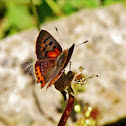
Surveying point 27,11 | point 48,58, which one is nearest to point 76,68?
point 48,58

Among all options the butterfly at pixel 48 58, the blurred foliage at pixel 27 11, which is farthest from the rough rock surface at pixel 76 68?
the butterfly at pixel 48 58

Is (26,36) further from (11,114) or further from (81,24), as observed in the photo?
(11,114)

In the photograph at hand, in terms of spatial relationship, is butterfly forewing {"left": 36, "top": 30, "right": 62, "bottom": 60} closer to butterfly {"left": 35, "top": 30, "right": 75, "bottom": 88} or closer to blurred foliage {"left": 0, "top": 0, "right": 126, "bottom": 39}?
butterfly {"left": 35, "top": 30, "right": 75, "bottom": 88}

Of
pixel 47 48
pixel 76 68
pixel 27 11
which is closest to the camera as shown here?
pixel 47 48

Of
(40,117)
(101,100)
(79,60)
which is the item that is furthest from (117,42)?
(40,117)

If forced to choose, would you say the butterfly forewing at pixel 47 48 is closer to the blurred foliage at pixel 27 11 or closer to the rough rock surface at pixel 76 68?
the rough rock surface at pixel 76 68

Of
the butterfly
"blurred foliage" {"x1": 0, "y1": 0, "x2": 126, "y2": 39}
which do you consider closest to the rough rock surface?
"blurred foliage" {"x1": 0, "y1": 0, "x2": 126, "y2": 39}

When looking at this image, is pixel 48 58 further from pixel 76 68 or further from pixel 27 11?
pixel 27 11
